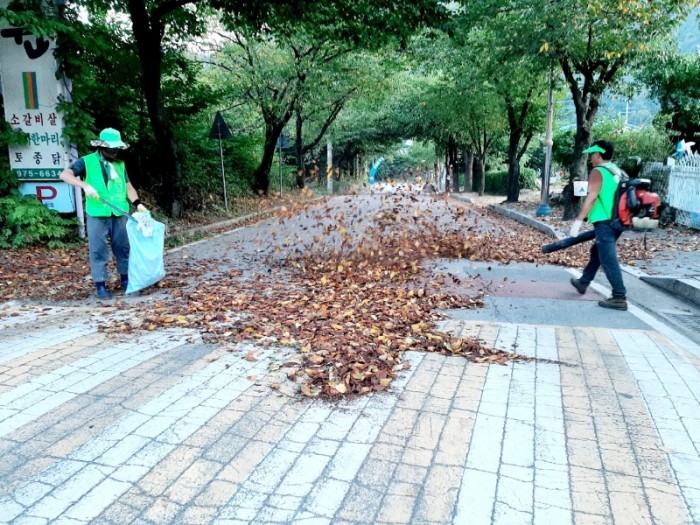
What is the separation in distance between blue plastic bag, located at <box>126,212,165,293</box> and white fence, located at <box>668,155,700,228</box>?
1105 cm

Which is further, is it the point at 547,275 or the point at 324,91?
the point at 324,91

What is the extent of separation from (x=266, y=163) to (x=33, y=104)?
1174 cm

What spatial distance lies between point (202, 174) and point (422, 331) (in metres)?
12.7

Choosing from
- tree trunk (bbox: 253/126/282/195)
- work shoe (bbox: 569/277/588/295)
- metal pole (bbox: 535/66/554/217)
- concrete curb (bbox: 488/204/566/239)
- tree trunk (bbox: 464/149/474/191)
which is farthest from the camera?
tree trunk (bbox: 464/149/474/191)

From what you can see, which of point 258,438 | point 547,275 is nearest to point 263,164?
point 547,275

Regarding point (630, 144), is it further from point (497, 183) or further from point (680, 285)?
point (497, 183)

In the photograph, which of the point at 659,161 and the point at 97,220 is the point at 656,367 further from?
the point at 659,161

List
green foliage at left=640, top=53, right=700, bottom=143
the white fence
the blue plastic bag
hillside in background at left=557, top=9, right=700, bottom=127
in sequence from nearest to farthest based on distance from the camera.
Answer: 1. the blue plastic bag
2. the white fence
3. hillside in background at left=557, top=9, right=700, bottom=127
4. green foliage at left=640, top=53, right=700, bottom=143

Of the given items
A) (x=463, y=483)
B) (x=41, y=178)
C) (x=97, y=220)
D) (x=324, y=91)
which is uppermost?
(x=324, y=91)

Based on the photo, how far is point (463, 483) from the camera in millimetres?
2652

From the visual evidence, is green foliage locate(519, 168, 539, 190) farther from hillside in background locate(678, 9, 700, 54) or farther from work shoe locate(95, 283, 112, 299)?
work shoe locate(95, 283, 112, 299)

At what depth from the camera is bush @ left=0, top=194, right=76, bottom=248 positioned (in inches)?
362

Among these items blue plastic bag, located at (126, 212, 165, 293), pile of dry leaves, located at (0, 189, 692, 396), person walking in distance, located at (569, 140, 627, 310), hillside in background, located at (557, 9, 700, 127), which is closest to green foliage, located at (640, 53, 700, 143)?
hillside in background, located at (557, 9, 700, 127)

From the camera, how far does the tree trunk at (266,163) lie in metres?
20.6
